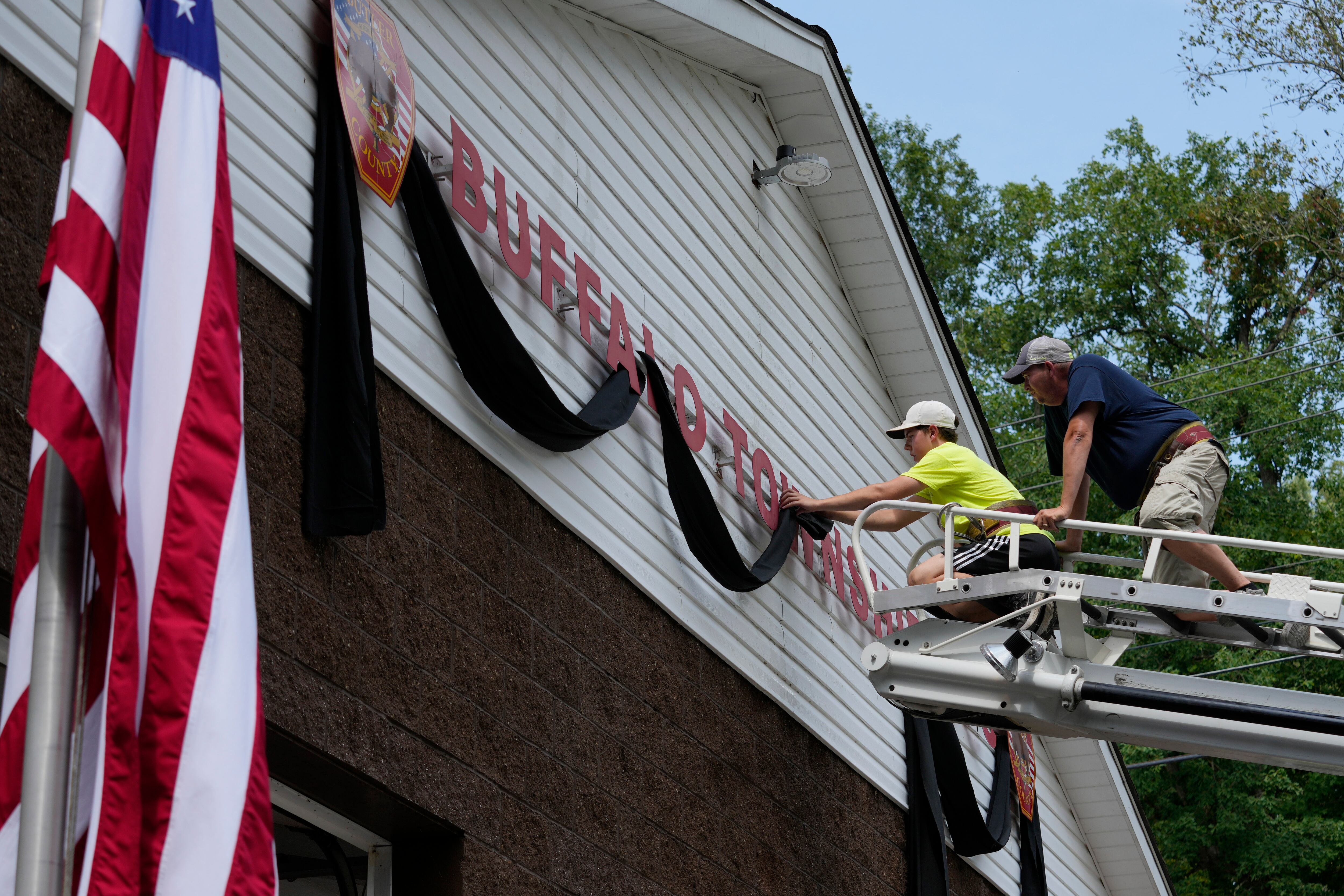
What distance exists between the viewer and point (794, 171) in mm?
11062

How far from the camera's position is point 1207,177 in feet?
111

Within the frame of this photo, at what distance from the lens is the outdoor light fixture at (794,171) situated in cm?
1099

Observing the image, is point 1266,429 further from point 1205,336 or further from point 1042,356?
point 1042,356

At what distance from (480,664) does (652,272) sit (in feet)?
10.8

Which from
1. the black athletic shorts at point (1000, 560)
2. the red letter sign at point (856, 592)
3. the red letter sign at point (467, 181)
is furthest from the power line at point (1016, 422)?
the red letter sign at point (467, 181)

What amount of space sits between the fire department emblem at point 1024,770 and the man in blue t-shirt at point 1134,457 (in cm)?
507

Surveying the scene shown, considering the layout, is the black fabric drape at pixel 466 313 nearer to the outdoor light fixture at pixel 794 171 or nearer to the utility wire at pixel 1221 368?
the outdoor light fixture at pixel 794 171

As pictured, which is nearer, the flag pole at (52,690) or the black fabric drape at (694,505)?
the flag pole at (52,690)

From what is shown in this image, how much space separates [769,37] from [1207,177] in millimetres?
25630

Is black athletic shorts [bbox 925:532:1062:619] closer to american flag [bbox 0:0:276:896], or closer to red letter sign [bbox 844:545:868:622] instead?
red letter sign [bbox 844:545:868:622]

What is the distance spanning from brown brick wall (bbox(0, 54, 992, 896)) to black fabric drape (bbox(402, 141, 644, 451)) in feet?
0.98

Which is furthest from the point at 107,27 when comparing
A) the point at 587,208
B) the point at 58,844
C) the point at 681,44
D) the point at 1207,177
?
the point at 1207,177

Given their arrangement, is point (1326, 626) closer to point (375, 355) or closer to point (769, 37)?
point (375, 355)

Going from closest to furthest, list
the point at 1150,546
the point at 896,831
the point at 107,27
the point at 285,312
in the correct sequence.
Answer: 1. the point at 107,27
2. the point at 285,312
3. the point at 1150,546
4. the point at 896,831
